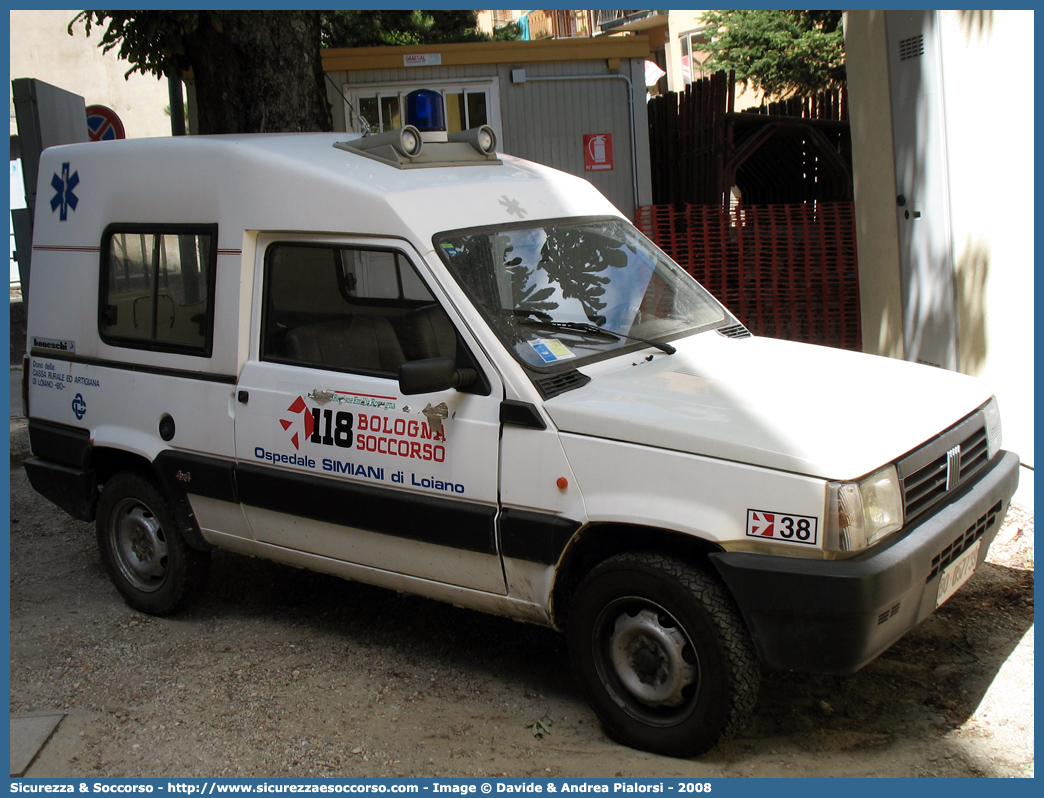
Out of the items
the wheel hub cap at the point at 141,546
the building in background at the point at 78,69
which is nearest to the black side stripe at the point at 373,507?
the wheel hub cap at the point at 141,546

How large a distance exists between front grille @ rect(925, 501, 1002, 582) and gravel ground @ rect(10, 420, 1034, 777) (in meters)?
0.68

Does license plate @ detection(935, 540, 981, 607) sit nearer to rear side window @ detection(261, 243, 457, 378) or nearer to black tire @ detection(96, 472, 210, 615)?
rear side window @ detection(261, 243, 457, 378)

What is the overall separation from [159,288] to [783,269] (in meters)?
6.93

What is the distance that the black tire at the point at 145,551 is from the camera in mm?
4758

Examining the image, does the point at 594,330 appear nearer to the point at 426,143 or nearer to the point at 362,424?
the point at 362,424

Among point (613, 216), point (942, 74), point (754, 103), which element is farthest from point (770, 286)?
point (754, 103)

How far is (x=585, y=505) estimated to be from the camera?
11.1 ft

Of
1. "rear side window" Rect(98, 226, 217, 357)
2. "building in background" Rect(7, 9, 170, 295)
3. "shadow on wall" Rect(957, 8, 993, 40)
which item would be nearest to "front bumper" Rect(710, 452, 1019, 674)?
"rear side window" Rect(98, 226, 217, 357)

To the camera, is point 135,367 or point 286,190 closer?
point 286,190

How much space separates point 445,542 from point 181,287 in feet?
6.13

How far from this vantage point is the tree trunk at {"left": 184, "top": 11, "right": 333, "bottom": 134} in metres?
7.21

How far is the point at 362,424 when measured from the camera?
12.8 ft

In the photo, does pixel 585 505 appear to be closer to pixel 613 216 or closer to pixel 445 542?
pixel 445 542

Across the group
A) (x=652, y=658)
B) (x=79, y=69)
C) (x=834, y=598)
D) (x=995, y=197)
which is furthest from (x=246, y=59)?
(x=79, y=69)
